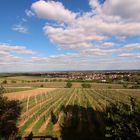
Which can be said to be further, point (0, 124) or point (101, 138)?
point (101, 138)

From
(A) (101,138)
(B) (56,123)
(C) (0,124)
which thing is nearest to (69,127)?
(B) (56,123)

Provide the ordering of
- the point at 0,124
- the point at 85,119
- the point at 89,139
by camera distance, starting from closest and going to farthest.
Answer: the point at 0,124
the point at 89,139
the point at 85,119

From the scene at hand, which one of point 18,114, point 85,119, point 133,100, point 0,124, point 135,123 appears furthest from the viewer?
point 18,114

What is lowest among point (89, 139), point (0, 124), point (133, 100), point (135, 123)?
point (89, 139)

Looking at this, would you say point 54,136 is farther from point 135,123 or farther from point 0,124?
point 135,123

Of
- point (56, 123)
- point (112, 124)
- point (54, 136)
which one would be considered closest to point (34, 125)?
point (56, 123)

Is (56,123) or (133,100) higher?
(133,100)
